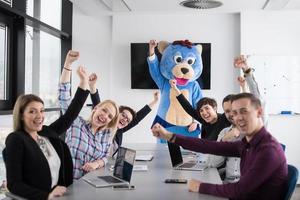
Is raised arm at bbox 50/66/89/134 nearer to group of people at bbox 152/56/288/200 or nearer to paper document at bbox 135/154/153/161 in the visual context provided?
group of people at bbox 152/56/288/200

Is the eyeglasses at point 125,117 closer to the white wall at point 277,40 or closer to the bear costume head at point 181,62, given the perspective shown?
the bear costume head at point 181,62

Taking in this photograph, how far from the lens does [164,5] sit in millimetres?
5531

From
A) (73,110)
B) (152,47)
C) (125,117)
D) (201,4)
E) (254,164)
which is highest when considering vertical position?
(201,4)

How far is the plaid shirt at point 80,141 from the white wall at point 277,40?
3413mm

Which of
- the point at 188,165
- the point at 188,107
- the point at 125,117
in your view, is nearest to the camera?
the point at 188,165

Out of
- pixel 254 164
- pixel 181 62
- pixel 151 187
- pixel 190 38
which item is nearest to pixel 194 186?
pixel 151 187

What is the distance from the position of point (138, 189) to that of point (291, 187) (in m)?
0.86

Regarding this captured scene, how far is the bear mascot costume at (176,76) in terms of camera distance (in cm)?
557

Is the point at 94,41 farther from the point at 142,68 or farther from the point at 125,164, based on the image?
the point at 125,164

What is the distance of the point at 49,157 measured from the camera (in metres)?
2.45

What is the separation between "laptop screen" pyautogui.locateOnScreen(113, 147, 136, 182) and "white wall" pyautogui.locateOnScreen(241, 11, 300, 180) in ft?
12.2

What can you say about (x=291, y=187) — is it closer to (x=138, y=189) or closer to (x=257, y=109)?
(x=257, y=109)

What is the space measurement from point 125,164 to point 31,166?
0.58 m

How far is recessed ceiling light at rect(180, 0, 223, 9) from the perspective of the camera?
5.21m
